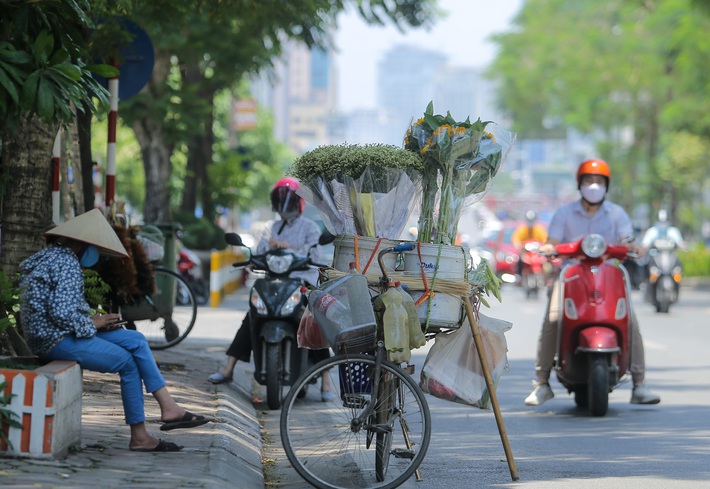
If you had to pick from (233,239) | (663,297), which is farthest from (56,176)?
(663,297)

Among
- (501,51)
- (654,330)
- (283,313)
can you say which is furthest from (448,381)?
(501,51)

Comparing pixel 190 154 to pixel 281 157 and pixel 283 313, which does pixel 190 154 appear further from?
pixel 281 157

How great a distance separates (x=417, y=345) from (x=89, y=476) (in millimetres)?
1784

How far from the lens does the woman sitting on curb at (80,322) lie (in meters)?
7.07

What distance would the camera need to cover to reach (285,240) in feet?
37.2

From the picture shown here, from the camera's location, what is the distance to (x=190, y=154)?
31312 mm

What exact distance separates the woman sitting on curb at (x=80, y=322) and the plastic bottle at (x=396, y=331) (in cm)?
131

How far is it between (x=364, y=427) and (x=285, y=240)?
14.5ft

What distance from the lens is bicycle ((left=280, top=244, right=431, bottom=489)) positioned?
22.7 feet

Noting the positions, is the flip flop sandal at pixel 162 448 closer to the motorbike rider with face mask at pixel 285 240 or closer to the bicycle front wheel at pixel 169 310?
the motorbike rider with face mask at pixel 285 240

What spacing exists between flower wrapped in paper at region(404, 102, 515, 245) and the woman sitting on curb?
167 centimetres

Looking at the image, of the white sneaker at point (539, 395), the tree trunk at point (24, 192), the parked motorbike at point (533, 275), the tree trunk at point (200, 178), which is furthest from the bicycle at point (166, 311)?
the parked motorbike at point (533, 275)

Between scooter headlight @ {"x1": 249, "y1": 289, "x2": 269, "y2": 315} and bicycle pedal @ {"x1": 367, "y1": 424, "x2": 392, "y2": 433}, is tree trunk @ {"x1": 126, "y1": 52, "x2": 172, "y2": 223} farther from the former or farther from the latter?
bicycle pedal @ {"x1": 367, "y1": 424, "x2": 392, "y2": 433}

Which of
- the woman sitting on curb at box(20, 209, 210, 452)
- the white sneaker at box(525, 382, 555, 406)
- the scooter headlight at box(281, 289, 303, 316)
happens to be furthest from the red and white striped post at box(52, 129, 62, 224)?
the white sneaker at box(525, 382, 555, 406)
